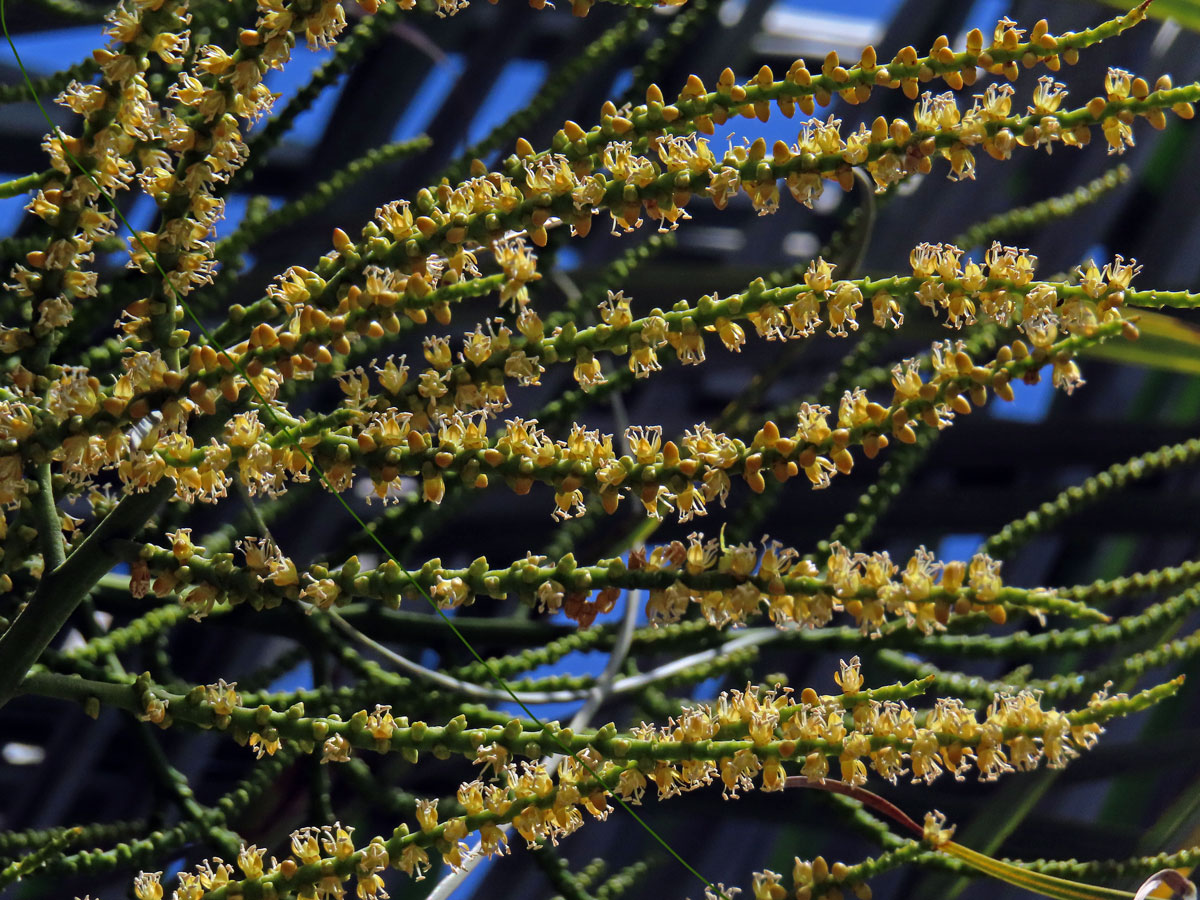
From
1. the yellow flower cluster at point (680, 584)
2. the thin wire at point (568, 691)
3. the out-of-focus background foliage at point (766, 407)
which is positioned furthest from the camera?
the out-of-focus background foliage at point (766, 407)

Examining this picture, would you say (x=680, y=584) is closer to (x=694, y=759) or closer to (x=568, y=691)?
(x=694, y=759)

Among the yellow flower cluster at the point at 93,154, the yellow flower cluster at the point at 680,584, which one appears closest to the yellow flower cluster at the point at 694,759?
the yellow flower cluster at the point at 680,584

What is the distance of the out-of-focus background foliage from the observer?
64 cm

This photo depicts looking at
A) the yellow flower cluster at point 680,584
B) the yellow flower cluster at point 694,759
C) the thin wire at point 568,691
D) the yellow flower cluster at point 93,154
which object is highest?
the yellow flower cluster at point 93,154

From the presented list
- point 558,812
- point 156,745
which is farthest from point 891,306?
point 156,745

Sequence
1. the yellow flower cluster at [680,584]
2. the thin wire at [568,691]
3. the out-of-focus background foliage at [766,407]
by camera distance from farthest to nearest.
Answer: the out-of-focus background foliage at [766,407] → the thin wire at [568,691] → the yellow flower cluster at [680,584]

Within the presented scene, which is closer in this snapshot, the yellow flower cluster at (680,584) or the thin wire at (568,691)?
the yellow flower cluster at (680,584)

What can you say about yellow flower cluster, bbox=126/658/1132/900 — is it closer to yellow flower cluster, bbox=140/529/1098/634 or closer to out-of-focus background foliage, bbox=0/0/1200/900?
yellow flower cluster, bbox=140/529/1098/634

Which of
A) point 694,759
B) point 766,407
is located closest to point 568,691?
point 694,759

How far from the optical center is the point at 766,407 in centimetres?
106

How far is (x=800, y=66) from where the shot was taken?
27 cm

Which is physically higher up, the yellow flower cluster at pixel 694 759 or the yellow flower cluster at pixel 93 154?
the yellow flower cluster at pixel 93 154

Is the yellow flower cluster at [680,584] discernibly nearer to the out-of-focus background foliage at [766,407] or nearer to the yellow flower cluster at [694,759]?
the yellow flower cluster at [694,759]

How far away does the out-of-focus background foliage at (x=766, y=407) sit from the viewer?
636 millimetres
